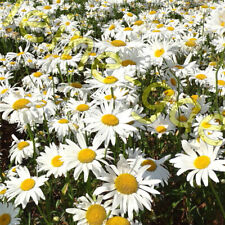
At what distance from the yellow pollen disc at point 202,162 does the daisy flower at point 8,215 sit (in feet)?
4.18

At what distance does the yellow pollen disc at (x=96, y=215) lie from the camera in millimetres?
1761

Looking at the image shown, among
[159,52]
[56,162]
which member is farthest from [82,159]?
[159,52]

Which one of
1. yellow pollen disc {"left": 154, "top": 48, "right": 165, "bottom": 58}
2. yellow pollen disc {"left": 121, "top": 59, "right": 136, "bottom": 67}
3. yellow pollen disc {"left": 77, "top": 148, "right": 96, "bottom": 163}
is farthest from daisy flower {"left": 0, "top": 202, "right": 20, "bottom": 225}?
yellow pollen disc {"left": 154, "top": 48, "right": 165, "bottom": 58}

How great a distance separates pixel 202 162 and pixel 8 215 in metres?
1.38

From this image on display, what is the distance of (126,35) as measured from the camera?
3.57 m

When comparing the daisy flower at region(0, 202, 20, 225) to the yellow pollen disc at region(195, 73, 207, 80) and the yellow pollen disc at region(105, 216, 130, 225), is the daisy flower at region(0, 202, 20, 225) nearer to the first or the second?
the yellow pollen disc at region(105, 216, 130, 225)

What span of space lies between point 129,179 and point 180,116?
1.05 metres

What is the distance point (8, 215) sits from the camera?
2.10m

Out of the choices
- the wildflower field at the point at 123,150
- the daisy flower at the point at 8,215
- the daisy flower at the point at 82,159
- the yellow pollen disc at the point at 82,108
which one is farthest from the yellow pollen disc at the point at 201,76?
the daisy flower at the point at 8,215

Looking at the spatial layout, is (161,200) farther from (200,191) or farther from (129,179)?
(129,179)

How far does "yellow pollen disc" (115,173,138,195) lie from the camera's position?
5.82 ft

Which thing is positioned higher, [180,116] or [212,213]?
[180,116]

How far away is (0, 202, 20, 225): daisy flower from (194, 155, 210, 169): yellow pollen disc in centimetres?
128

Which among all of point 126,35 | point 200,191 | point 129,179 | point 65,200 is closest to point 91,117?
point 129,179
